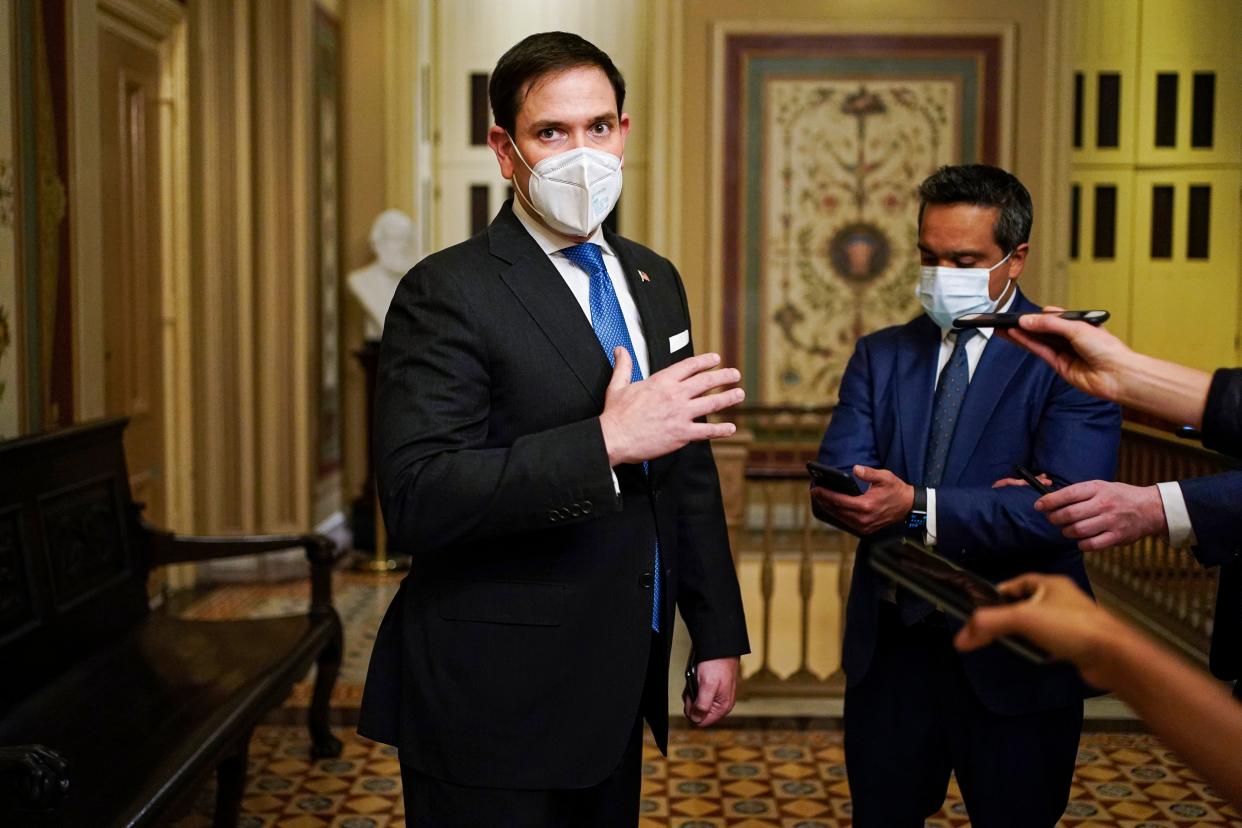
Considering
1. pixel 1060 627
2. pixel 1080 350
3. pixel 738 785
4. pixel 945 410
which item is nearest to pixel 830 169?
pixel 738 785

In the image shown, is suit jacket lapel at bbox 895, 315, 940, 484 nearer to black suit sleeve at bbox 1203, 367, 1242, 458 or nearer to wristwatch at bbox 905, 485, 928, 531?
wristwatch at bbox 905, 485, 928, 531

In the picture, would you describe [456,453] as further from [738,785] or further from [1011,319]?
[738,785]

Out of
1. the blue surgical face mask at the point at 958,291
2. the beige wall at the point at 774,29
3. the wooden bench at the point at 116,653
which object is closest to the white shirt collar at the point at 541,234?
the blue surgical face mask at the point at 958,291

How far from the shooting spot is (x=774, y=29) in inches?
295

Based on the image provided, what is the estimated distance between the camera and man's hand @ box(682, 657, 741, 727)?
2.05 metres

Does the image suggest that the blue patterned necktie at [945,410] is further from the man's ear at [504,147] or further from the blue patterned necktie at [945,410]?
the man's ear at [504,147]

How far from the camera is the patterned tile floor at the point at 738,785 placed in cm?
363

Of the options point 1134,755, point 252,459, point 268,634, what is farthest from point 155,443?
point 1134,755

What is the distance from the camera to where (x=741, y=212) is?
24.8 ft

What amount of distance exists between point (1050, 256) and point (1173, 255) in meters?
2.34

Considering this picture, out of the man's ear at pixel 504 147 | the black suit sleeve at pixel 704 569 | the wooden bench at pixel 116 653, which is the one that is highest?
the man's ear at pixel 504 147

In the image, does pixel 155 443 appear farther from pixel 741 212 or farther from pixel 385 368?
pixel 385 368

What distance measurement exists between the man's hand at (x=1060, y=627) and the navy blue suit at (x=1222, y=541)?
1101 mm

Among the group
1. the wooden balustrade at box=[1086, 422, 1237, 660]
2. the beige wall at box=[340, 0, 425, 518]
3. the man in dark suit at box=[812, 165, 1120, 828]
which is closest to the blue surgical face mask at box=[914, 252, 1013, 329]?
the man in dark suit at box=[812, 165, 1120, 828]
